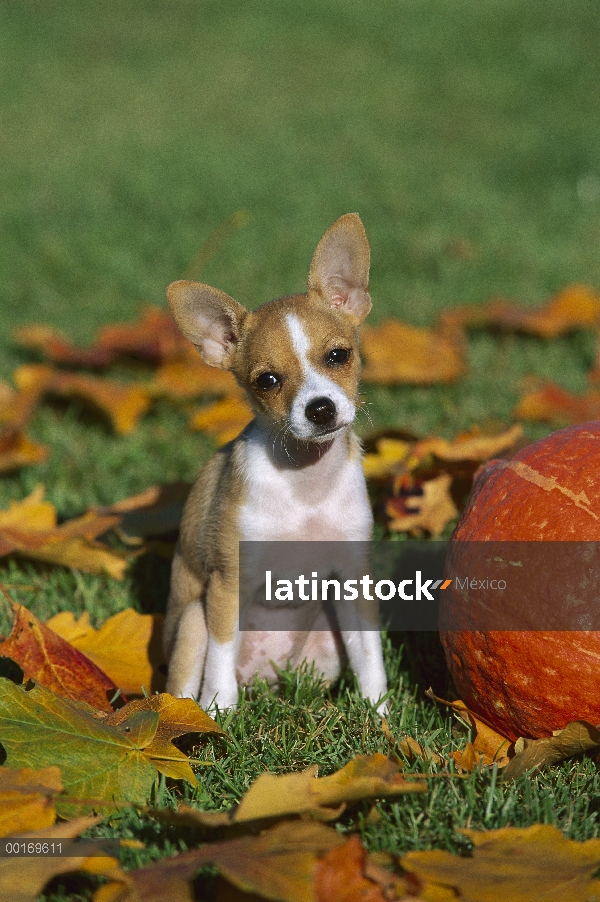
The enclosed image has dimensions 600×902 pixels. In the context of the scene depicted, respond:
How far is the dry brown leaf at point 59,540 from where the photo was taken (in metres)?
4.58

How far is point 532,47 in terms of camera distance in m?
16.9

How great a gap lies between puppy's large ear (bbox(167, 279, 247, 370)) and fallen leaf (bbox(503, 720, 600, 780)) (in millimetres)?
1896

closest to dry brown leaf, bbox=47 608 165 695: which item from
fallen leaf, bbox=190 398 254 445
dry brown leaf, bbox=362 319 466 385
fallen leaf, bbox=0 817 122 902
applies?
fallen leaf, bbox=0 817 122 902

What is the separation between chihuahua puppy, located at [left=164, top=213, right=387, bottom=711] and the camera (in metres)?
3.68

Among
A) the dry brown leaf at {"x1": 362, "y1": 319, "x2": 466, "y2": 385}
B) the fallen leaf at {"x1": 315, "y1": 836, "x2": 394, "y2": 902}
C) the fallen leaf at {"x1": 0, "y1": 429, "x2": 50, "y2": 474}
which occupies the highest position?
the dry brown leaf at {"x1": 362, "y1": 319, "x2": 466, "y2": 385}

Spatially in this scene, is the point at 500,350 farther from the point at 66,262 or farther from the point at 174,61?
the point at 174,61

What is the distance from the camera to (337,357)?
373 centimetres

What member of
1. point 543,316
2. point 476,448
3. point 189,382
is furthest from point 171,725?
point 543,316

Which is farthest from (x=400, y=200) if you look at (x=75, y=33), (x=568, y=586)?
(x=75, y=33)

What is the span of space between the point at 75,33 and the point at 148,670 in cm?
1891

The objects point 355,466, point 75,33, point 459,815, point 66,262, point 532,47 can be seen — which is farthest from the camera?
point 75,33

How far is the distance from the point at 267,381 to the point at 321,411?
332 mm

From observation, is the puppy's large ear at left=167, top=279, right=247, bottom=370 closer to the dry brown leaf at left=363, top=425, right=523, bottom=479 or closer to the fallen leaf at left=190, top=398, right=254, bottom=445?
the dry brown leaf at left=363, top=425, right=523, bottom=479

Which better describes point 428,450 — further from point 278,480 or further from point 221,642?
point 221,642
